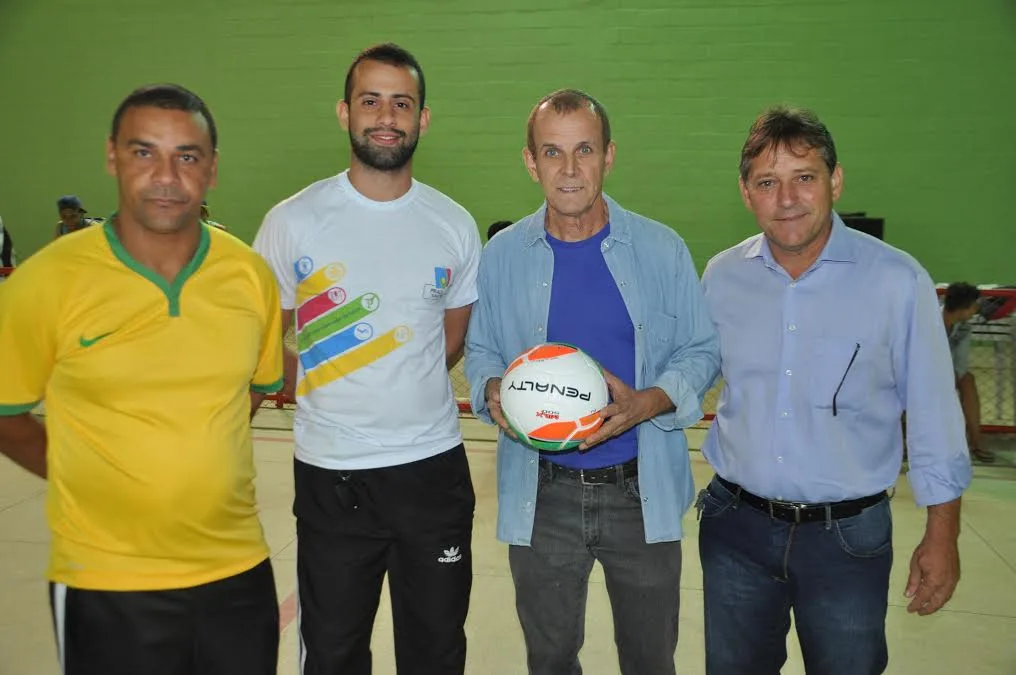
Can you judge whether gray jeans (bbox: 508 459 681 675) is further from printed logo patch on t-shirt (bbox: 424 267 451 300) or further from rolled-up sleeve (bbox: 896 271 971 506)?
rolled-up sleeve (bbox: 896 271 971 506)

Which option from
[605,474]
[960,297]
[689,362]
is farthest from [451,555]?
[960,297]

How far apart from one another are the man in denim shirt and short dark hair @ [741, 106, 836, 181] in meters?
0.43

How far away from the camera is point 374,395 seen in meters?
2.54

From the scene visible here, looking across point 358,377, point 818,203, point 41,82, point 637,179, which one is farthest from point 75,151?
point 818,203

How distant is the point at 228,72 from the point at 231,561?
417 inches

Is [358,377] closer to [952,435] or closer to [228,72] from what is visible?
[952,435]

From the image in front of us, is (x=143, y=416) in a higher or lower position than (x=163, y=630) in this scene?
higher

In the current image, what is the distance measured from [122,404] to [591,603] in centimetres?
285

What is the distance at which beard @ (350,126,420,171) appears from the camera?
2.59m

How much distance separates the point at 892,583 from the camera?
174 inches

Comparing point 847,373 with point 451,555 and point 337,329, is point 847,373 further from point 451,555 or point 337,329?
point 337,329

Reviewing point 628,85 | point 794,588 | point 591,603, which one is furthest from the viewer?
point 628,85


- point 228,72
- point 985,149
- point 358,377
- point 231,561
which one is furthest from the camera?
point 228,72

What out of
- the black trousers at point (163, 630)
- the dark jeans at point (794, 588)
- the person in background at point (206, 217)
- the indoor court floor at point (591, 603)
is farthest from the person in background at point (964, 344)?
the black trousers at point (163, 630)
